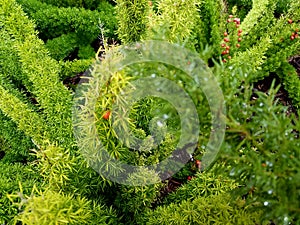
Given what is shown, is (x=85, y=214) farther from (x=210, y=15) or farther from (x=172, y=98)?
(x=210, y=15)

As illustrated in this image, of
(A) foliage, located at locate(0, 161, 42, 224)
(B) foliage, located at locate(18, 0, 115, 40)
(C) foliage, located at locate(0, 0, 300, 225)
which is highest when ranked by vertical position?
(C) foliage, located at locate(0, 0, 300, 225)

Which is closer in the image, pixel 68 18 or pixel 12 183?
pixel 12 183

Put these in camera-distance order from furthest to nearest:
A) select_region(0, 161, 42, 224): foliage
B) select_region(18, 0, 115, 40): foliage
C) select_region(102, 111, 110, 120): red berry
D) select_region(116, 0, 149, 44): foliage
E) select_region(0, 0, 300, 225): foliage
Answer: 1. select_region(18, 0, 115, 40): foliage
2. select_region(0, 161, 42, 224): foliage
3. select_region(116, 0, 149, 44): foliage
4. select_region(102, 111, 110, 120): red berry
5. select_region(0, 0, 300, 225): foliage

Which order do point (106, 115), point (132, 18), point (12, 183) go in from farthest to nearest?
point (12, 183) < point (132, 18) < point (106, 115)

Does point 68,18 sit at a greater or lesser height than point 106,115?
lesser

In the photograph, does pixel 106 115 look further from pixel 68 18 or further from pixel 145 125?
pixel 68 18

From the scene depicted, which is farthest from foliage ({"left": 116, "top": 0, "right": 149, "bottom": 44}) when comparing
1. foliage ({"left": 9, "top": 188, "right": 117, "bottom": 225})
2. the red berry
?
foliage ({"left": 9, "top": 188, "right": 117, "bottom": 225})

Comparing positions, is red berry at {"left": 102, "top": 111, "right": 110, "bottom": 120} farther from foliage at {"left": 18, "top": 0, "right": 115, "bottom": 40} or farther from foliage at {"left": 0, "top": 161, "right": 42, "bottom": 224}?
foliage at {"left": 18, "top": 0, "right": 115, "bottom": 40}

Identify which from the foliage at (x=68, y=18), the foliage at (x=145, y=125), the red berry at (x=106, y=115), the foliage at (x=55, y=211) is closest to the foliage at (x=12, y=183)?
the foliage at (x=145, y=125)

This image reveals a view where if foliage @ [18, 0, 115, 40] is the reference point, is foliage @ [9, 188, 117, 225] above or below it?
above

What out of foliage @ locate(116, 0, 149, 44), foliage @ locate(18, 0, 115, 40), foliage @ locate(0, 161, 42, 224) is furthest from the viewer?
foliage @ locate(18, 0, 115, 40)

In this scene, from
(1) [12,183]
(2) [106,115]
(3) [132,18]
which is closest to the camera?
(2) [106,115]

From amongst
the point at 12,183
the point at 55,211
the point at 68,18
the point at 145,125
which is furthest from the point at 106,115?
the point at 68,18
